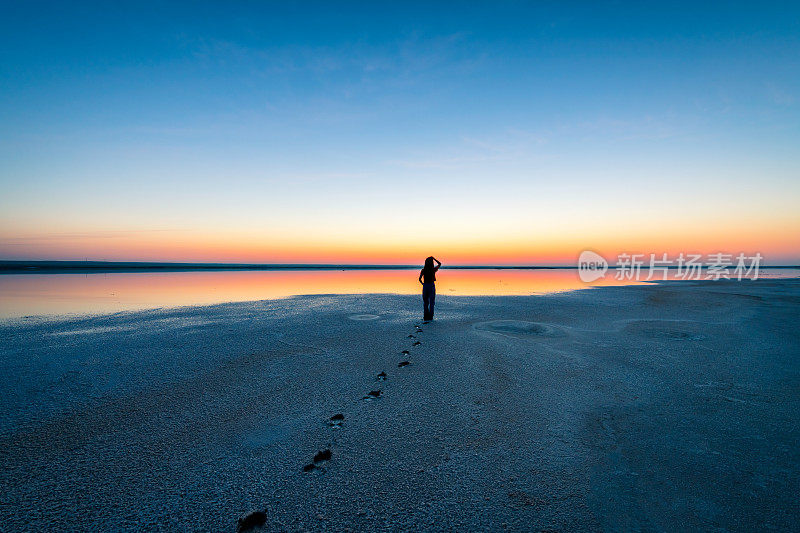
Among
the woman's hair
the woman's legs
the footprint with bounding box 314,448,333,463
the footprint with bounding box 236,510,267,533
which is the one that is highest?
the woman's hair

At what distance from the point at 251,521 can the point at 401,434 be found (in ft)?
6.82

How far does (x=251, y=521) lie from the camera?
322cm

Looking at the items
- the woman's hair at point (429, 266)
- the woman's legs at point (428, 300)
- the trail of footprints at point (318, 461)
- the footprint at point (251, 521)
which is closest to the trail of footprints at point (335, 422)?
the trail of footprints at point (318, 461)

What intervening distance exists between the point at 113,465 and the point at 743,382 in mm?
10295

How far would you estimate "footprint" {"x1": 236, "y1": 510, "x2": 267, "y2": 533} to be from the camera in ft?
10.3

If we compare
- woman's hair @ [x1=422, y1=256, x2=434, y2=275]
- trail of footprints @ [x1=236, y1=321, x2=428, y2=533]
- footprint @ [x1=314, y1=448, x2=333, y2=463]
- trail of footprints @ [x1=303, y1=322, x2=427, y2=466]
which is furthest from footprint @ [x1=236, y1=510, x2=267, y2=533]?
woman's hair @ [x1=422, y1=256, x2=434, y2=275]

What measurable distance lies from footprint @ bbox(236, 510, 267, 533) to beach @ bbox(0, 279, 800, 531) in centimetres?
9

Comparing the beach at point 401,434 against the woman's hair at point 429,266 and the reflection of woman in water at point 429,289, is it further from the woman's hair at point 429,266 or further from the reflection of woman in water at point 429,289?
the woman's hair at point 429,266

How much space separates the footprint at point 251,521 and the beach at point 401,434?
93mm

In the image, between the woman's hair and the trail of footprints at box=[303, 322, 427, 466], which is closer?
the trail of footprints at box=[303, 322, 427, 466]

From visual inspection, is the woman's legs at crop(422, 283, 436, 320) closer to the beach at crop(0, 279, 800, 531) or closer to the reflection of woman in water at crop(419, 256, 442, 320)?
the reflection of woman in water at crop(419, 256, 442, 320)

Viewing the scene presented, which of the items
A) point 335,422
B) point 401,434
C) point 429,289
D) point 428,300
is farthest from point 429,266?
point 401,434

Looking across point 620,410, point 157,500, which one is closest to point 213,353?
point 157,500

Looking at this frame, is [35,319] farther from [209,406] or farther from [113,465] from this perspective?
[113,465]
